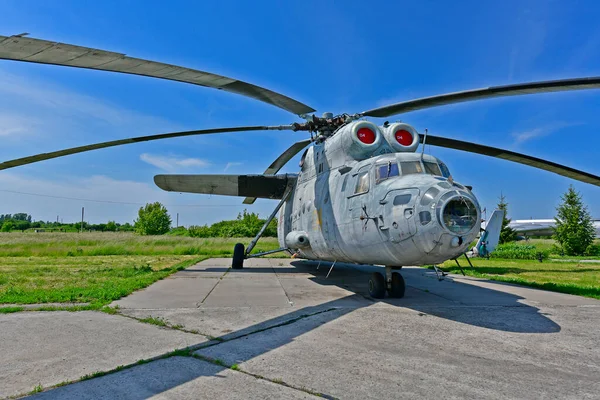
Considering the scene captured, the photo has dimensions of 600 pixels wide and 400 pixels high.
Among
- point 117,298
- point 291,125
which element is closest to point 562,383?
point 117,298

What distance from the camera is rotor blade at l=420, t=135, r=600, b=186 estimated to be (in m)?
9.12

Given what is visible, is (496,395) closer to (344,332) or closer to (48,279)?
(344,332)

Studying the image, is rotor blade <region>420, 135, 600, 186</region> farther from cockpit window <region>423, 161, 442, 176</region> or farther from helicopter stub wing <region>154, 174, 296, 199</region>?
helicopter stub wing <region>154, 174, 296, 199</region>

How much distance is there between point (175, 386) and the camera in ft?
10.6

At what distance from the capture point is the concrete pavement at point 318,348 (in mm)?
3297

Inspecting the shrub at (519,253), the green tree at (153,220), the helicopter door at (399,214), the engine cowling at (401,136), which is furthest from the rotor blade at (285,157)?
the green tree at (153,220)

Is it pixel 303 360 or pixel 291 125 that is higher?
pixel 291 125

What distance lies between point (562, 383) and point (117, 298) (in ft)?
24.0

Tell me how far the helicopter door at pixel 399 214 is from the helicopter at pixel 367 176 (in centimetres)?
2

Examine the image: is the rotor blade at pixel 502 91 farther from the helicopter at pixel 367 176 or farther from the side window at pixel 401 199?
the side window at pixel 401 199

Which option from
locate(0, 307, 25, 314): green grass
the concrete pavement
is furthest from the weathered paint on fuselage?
locate(0, 307, 25, 314): green grass

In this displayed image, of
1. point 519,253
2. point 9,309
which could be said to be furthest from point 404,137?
point 519,253

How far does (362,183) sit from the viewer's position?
7645 mm

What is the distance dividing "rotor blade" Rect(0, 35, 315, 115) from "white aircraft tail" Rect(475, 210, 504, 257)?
15.4 metres
